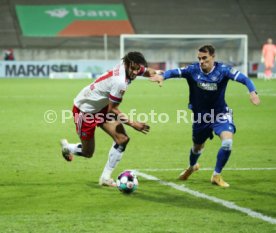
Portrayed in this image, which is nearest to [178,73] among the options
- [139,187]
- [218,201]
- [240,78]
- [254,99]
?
[240,78]

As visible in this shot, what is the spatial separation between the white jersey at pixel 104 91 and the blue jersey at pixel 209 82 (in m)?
0.90

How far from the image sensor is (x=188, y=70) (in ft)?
35.4

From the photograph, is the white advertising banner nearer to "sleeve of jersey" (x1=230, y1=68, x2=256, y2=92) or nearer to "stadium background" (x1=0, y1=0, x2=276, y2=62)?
"stadium background" (x1=0, y1=0, x2=276, y2=62)

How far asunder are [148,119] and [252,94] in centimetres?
1004

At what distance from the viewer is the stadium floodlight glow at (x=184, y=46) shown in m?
40.5

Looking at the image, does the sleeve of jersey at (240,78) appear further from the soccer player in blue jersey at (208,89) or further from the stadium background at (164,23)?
the stadium background at (164,23)

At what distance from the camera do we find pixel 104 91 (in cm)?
1037

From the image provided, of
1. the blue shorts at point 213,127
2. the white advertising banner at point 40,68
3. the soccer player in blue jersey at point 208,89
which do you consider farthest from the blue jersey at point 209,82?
the white advertising banner at point 40,68

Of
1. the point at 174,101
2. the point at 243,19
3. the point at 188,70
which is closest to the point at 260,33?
the point at 243,19

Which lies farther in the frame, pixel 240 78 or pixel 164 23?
pixel 164 23

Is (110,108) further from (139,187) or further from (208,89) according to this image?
(208,89)

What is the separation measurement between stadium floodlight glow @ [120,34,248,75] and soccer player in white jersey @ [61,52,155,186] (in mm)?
29527

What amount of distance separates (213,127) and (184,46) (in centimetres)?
3111

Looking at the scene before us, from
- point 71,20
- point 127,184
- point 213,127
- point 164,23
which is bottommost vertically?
point 164,23
